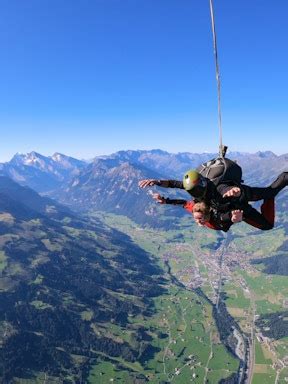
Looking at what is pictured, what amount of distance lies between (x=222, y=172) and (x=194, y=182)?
5.43 feet

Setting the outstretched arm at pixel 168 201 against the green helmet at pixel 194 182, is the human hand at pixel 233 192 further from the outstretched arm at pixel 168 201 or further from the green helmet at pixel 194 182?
the outstretched arm at pixel 168 201

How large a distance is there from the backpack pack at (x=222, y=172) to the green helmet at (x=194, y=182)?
85 cm

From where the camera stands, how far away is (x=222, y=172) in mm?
15492

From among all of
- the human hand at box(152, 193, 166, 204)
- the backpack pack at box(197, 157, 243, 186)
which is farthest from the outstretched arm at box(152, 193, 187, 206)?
the backpack pack at box(197, 157, 243, 186)

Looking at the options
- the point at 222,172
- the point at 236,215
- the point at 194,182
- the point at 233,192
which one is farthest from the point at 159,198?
the point at 233,192

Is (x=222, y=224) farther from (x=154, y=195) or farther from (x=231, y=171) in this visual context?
(x=154, y=195)

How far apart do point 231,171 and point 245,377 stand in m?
200

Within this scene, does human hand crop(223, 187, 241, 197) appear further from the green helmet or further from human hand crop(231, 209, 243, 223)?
human hand crop(231, 209, 243, 223)

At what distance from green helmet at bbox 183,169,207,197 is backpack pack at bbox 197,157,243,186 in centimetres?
85

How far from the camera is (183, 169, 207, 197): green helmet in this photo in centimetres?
1438

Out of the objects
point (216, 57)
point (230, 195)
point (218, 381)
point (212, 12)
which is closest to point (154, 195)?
point (230, 195)

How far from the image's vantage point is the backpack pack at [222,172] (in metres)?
15.5

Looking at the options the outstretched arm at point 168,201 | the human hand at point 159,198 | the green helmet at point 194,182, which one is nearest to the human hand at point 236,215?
the green helmet at point 194,182

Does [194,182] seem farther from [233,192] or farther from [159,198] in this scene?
[159,198]
